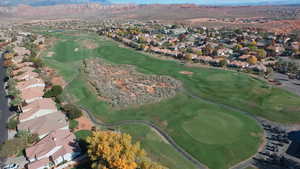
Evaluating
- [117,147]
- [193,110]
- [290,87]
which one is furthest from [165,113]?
[290,87]

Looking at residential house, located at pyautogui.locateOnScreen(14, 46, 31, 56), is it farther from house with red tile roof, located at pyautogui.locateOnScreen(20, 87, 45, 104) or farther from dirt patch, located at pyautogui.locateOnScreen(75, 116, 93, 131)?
dirt patch, located at pyautogui.locateOnScreen(75, 116, 93, 131)

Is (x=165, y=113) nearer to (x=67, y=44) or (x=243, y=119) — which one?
(x=243, y=119)

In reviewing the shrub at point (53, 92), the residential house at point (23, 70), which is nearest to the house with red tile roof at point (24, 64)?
the residential house at point (23, 70)

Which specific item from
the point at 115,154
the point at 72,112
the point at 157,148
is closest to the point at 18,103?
the point at 72,112

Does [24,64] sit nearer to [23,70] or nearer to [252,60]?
[23,70]

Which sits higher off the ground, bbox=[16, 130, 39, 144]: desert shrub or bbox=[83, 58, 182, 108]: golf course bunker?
bbox=[83, 58, 182, 108]: golf course bunker

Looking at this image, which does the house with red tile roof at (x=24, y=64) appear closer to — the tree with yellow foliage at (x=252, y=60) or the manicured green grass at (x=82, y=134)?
the manicured green grass at (x=82, y=134)

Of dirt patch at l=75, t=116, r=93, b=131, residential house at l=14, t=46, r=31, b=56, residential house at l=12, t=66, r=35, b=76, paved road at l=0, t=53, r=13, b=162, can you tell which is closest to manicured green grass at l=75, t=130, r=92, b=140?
dirt patch at l=75, t=116, r=93, b=131
